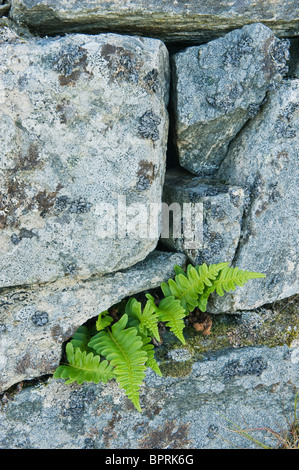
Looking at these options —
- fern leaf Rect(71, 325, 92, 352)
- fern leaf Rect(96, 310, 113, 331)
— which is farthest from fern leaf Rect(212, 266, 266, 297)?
fern leaf Rect(71, 325, 92, 352)

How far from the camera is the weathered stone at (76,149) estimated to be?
4.32m

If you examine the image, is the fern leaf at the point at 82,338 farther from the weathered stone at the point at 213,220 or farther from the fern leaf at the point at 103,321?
the weathered stone at the point at 213,220

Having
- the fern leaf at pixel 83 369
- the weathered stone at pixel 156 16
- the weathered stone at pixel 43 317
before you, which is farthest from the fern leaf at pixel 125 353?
the weathered stone at pixel 156 16

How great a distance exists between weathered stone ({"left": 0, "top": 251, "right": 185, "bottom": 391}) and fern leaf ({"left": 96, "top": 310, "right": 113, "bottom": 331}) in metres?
0.11

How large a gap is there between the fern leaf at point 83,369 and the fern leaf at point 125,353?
11 centimetres

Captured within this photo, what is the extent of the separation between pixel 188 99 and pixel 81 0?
1557mm

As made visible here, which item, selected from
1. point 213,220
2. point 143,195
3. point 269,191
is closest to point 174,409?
point 213,220

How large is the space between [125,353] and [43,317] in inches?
39.9

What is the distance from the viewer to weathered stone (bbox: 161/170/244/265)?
17.1ft

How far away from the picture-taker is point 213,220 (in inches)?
206

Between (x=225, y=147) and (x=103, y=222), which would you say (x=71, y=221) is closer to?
(x=103, y=222)

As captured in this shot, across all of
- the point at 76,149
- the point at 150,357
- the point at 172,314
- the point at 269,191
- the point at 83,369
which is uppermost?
the point at 76,149

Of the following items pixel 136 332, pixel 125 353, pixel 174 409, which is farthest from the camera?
pixel 174 409

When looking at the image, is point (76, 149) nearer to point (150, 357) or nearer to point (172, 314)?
point (172, 314)
